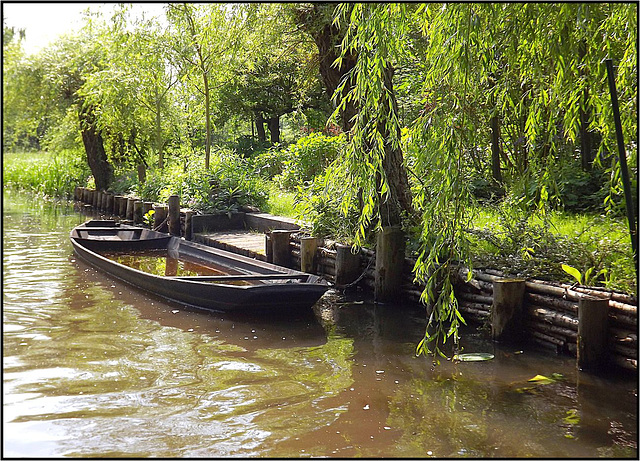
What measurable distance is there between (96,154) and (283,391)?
750 inches

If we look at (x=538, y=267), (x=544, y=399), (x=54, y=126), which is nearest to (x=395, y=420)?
(x=544, y=399)

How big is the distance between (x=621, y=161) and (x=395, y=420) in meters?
2.48

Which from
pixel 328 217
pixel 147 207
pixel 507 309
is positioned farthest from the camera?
pixel 147 207

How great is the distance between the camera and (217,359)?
277 inches

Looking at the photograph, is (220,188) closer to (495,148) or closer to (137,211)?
(137,211)

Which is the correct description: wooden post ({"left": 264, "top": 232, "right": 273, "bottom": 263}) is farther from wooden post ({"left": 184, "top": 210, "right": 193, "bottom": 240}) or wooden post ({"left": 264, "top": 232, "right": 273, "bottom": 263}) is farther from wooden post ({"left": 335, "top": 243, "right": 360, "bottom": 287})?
wooden post ({"left": 184, "top": 210, "right": 193, "bottom": 240})

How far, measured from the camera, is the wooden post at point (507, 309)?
7.09 metres

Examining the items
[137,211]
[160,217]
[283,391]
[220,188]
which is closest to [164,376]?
[283,391]

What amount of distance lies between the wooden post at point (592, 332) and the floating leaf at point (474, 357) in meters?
0.87

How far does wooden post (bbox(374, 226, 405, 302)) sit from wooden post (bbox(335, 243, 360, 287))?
27.7 inches

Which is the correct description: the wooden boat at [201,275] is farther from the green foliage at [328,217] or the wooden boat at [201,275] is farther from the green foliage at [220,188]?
the green foliage at [220,188]

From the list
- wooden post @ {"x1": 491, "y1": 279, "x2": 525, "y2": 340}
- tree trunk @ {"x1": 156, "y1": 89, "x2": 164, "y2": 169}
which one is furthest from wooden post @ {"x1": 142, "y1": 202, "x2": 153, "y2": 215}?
wooden post @ {"x1": 491, "y1": 279, "x2": 525, "y2": 340}

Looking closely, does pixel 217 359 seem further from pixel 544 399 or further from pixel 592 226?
pixel 592 226

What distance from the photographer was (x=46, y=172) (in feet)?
92.4
